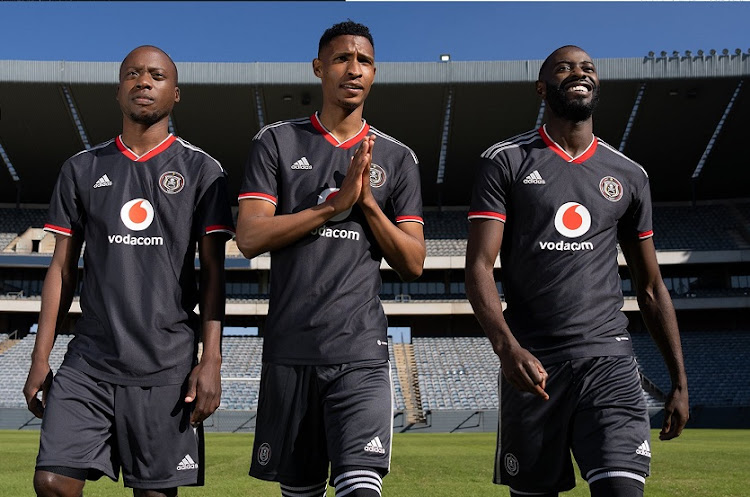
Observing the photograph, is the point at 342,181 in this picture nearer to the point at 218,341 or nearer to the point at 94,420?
the point at 218,341

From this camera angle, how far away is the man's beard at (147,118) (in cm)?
374

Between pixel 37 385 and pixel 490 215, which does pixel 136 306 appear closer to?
pixel 37 385

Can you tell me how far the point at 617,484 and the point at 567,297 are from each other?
0.83 m

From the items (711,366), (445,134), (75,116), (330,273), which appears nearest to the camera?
(330,273)

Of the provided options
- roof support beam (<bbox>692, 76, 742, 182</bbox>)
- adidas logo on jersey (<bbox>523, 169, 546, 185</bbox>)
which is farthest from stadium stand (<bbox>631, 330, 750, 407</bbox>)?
adidas logo on jersey (<bbox>523, 169, 546, 185</bbox>)

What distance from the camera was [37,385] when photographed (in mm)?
3486

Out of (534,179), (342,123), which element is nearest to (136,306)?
(342,123)

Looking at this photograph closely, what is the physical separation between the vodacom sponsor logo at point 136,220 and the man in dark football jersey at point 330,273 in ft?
1.43

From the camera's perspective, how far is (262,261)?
34125 mm

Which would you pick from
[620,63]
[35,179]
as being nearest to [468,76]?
[620,63]

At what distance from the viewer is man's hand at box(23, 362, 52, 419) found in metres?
3.49

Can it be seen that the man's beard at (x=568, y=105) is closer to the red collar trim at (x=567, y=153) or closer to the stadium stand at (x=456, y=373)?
the red collar trim at (x=567, y=153)

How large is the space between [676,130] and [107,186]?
3111 centimetres

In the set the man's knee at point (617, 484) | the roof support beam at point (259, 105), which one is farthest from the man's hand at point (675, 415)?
the roof support beam at point (259, 105)
